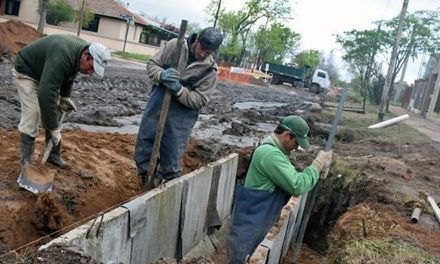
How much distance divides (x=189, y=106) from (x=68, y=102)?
1.38 metres

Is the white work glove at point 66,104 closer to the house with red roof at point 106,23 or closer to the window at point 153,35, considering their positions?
A: the house with red roof at point 106,23

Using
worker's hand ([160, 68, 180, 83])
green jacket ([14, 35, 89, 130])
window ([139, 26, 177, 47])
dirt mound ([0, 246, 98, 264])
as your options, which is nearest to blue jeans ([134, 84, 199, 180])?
worker's hand ([160, 68, 180, 83])

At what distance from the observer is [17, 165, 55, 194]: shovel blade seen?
4832 millimetres

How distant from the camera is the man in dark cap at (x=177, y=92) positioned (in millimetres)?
5074

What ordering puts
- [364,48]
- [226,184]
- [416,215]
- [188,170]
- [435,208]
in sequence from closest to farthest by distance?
[416,215], [435,208], [226,184], [188,170], [364,48]

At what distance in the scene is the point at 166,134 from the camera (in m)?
5.55

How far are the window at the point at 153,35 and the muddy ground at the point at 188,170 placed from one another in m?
33.2

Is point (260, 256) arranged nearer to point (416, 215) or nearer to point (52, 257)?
point (52, 257)

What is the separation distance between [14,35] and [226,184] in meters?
18.2

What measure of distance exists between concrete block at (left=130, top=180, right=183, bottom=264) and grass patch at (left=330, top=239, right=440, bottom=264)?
1897mm

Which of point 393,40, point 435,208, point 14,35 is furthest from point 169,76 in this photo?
point 393,40

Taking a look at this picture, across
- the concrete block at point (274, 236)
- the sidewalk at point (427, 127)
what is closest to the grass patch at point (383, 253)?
the concrete block at point (274, 236)

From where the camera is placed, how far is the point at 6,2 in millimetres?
38625

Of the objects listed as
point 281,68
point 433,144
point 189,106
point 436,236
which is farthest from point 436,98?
point 189,106
